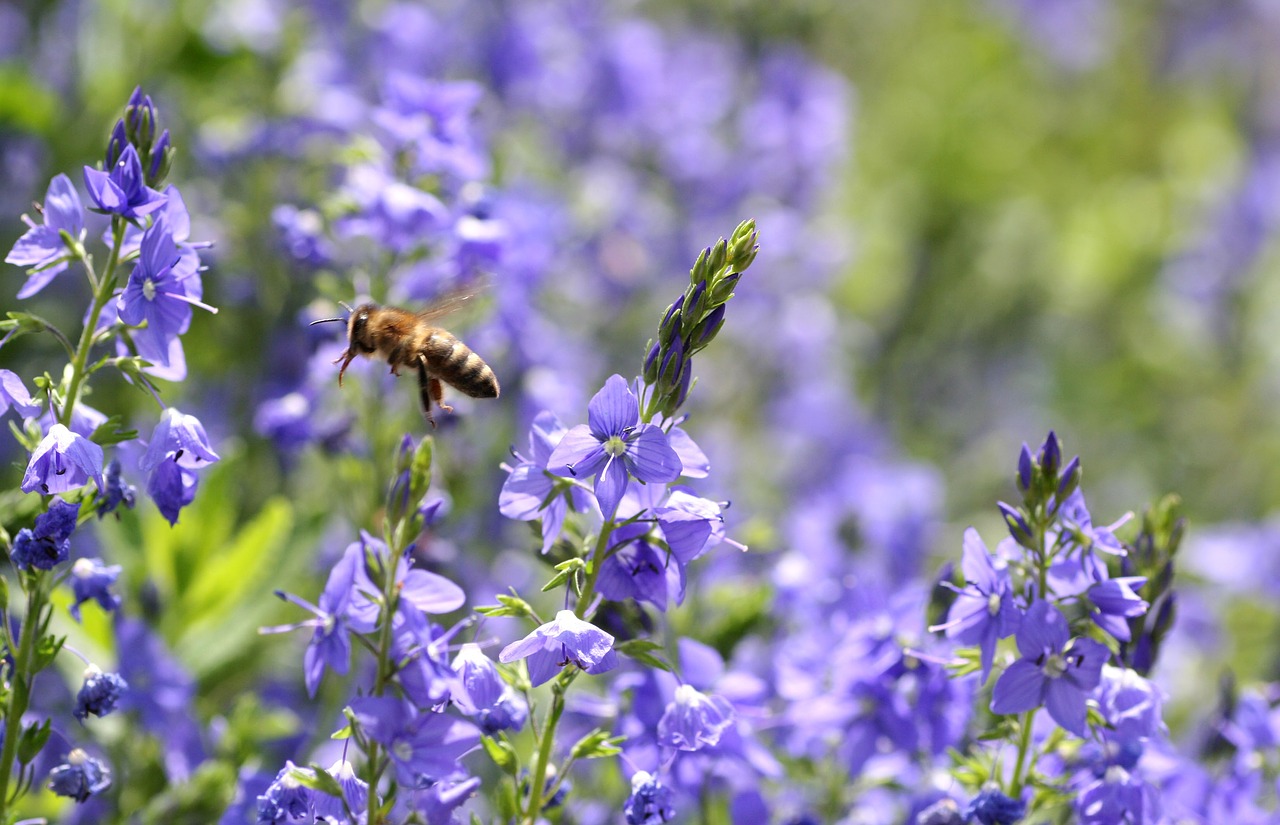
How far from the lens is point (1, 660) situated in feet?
5.71

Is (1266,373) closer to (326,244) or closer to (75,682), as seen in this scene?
(326,244)

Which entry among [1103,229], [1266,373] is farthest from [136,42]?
[1266,373]

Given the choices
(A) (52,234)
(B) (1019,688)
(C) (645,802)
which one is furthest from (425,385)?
(B) (1019,688)

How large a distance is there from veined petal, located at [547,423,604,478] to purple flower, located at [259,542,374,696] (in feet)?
1.13

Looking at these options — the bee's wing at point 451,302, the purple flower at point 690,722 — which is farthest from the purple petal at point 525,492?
the bee's wing at point 451,302

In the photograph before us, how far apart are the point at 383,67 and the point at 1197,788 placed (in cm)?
344

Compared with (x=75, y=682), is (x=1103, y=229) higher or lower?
higher

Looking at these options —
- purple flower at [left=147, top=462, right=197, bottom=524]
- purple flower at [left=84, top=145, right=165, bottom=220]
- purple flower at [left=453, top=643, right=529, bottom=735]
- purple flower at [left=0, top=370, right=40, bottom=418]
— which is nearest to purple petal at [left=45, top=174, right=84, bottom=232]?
purple flower at [left=84, top=145, right=165, bottom=220]

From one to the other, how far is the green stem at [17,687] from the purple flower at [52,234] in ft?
1.47

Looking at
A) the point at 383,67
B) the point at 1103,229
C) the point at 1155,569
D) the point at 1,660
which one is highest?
the point at 1103,229

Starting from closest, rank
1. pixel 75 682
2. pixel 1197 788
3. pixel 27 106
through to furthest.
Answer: pixel 1197 788
pixel 75 682
pixel 27 106

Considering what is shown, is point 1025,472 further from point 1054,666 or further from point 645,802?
point 645,802

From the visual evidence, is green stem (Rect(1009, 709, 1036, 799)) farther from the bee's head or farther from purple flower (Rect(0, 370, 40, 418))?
purple flower (Rect(0, 370, 40, 418))

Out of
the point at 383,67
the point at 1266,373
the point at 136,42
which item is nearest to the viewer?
the point at 136,42
